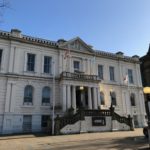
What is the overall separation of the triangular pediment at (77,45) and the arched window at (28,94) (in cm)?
866

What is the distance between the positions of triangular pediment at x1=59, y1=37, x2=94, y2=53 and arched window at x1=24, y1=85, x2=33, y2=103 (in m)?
8.66

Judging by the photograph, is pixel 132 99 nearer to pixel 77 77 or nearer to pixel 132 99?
pixel 132 99

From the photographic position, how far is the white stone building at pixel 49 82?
24.1 metres

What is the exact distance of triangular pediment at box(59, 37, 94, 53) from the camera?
30.1 meters

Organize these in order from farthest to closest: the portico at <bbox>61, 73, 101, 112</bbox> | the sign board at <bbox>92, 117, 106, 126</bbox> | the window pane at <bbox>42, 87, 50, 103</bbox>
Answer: the window pane at <bbox>42, 87, 50, 103</bbox>
the portico at <bbox>61, 73, 101, 112</bbox>
the sign board at <bbox>92, 117, 106, 126</bbox>

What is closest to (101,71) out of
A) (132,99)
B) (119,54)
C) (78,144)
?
(119,54)

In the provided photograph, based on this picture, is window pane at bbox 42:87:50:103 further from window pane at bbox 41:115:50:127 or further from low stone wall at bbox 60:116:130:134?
low stone wall at bbox 60:116:130:134

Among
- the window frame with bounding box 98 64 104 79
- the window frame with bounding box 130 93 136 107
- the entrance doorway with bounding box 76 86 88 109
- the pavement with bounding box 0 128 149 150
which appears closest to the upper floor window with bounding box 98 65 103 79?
the window frame with bounding box 98 64 104 79

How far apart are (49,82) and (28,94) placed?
138 inches

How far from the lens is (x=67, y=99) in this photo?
85.0ft

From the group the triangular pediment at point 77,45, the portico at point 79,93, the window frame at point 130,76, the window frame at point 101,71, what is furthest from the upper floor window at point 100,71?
the window frame at point 130,76

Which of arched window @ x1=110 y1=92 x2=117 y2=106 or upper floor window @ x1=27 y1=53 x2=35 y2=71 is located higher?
upper floor window @ x1=27 y1=53 x2=35 y2=71

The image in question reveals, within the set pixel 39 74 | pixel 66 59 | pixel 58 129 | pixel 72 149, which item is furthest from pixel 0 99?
pixel 72 149

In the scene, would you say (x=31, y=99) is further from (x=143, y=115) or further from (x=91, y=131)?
(x=143, y=115)
